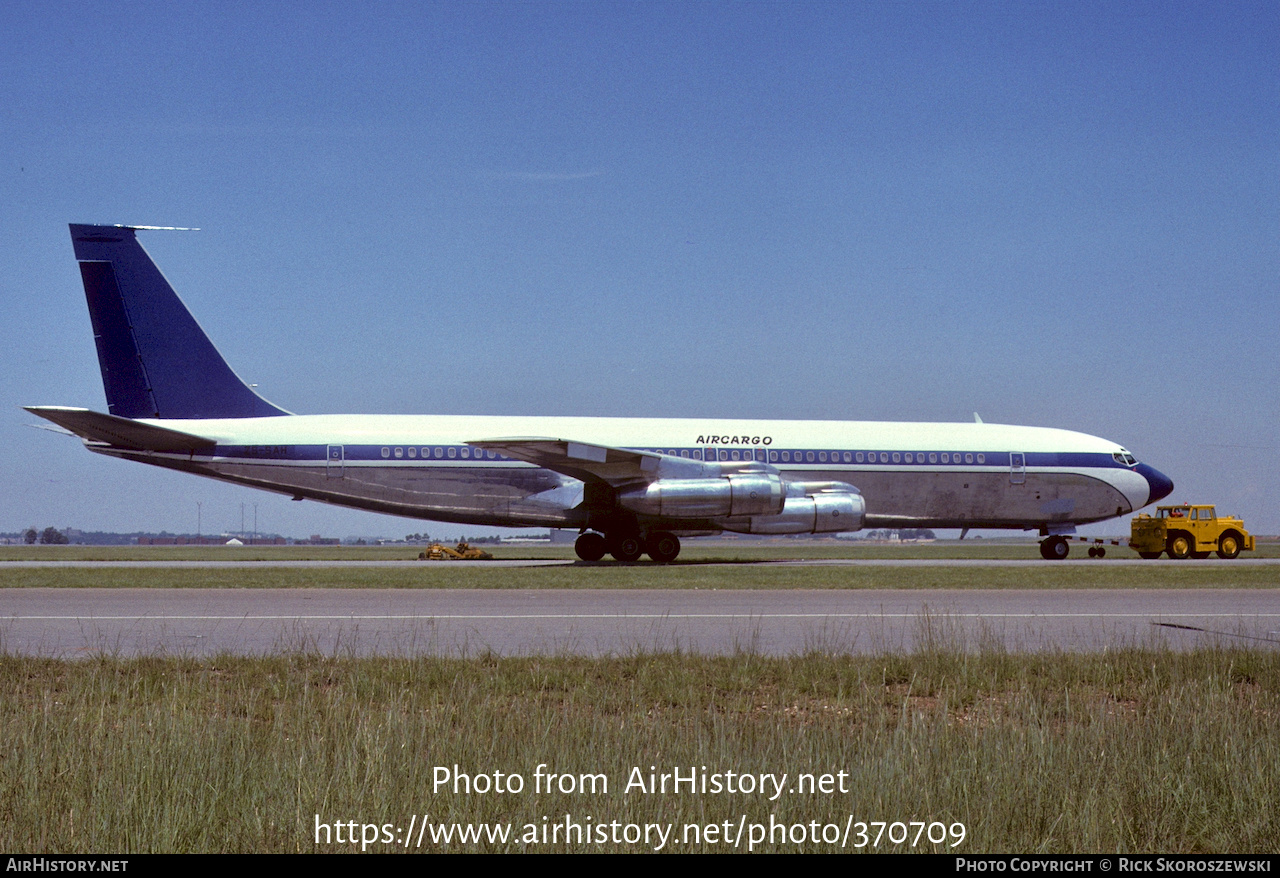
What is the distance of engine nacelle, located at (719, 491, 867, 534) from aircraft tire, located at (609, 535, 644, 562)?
2.66m

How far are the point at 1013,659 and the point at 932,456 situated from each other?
2319cm

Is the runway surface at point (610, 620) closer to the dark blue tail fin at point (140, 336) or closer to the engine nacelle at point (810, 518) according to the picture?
the engine nacelle at point (810, 518)

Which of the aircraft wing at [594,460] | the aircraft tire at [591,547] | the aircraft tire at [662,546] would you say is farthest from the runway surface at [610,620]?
the aircraft tire at [591,547]

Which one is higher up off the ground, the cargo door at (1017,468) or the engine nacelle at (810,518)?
the cargo door at (1017,468)

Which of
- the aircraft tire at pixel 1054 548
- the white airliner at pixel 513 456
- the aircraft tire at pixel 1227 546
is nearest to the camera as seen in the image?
the white airliner at pixel 513 456

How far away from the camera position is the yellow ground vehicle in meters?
40.0

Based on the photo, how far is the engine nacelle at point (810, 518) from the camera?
96.1 feet

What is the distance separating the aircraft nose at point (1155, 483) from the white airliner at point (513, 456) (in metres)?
5.94

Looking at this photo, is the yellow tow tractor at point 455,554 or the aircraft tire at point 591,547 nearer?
the aircraft tire at point 591,547

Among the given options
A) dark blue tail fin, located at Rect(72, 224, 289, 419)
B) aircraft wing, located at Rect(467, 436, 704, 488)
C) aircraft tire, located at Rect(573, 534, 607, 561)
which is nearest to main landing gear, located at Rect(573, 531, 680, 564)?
aircraft tire, located at Rect(573, 534, 607, 561)

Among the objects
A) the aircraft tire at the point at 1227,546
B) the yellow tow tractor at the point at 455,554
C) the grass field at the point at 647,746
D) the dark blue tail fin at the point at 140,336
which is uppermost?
the dark blue tail fin at the point at 140,336

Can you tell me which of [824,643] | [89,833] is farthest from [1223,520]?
[89,833]

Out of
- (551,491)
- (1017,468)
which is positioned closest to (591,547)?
(551,491)

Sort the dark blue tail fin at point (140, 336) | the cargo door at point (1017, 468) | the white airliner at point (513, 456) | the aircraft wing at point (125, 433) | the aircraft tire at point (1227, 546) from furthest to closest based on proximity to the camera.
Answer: the aircraft tire at point (1227, 546)
the cargo door at point (1017, 468)
the dark blue tail fin at point (140, 336)
the white airliner at point (513, 456)
the aircraft wing at point (125, 433)
